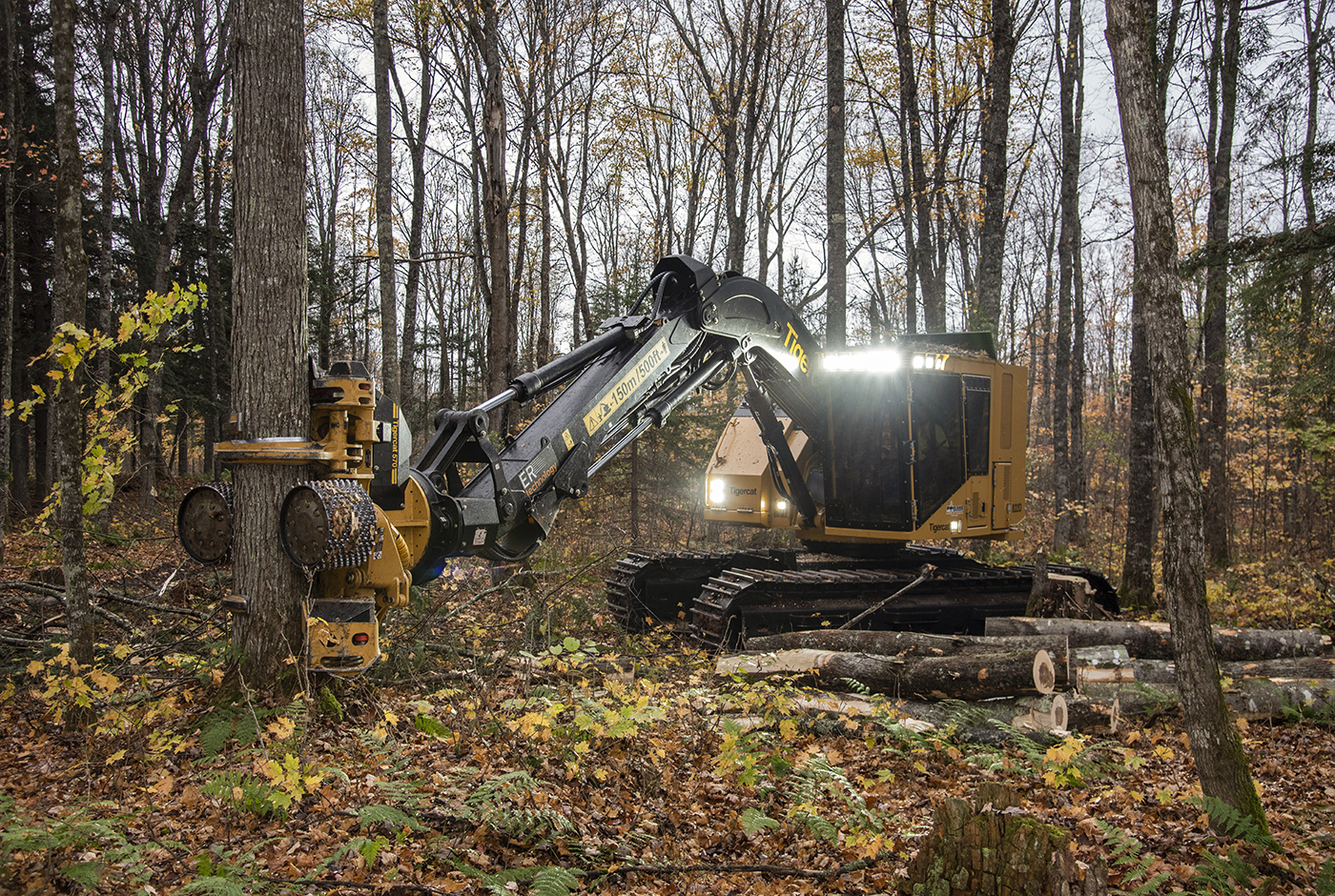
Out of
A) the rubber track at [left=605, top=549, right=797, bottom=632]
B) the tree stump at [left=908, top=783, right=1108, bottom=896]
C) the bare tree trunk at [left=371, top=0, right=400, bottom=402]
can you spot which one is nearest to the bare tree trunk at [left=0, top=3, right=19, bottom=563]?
the bare tree trunk at [left=371, top=0, right=400, bottom=402]

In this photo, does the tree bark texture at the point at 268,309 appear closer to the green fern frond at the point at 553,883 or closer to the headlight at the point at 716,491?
the green fern frond at the point at 553,883

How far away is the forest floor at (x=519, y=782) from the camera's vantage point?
358 centimetres

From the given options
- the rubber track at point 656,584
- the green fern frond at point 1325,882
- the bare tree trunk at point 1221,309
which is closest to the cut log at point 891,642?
the rubber track at point 656,584

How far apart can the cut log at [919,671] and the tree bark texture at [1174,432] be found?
179cm

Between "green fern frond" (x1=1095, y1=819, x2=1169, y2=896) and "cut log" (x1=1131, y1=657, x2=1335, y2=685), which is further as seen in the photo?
"cut log" (x1=1131, y1=657, x2=1335, y2=685)

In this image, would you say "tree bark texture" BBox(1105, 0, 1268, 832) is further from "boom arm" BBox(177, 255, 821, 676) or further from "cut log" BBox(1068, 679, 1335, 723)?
"boom arm" BBox(177, 255, 821, 676)

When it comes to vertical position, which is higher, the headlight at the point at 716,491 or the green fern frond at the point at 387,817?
the headlight at the point at 716,491

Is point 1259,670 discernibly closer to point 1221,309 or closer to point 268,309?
point 1221,309

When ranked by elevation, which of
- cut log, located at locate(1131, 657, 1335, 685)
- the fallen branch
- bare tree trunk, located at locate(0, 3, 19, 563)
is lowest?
cut log, located at locate(1131, 657, 1335, 685)

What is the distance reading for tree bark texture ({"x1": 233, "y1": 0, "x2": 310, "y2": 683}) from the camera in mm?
5066

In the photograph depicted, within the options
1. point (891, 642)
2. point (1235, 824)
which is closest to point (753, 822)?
point (1235, 824)

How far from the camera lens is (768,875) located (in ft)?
13.0

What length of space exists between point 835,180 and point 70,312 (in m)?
10.2

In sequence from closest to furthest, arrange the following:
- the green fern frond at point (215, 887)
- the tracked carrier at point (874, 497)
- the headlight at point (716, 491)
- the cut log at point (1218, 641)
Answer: the green fern frond at point (215, 887), the cut log at point (1218, 641), the tracked carrier at point (874, 497), the headlight at point (716, 491)
